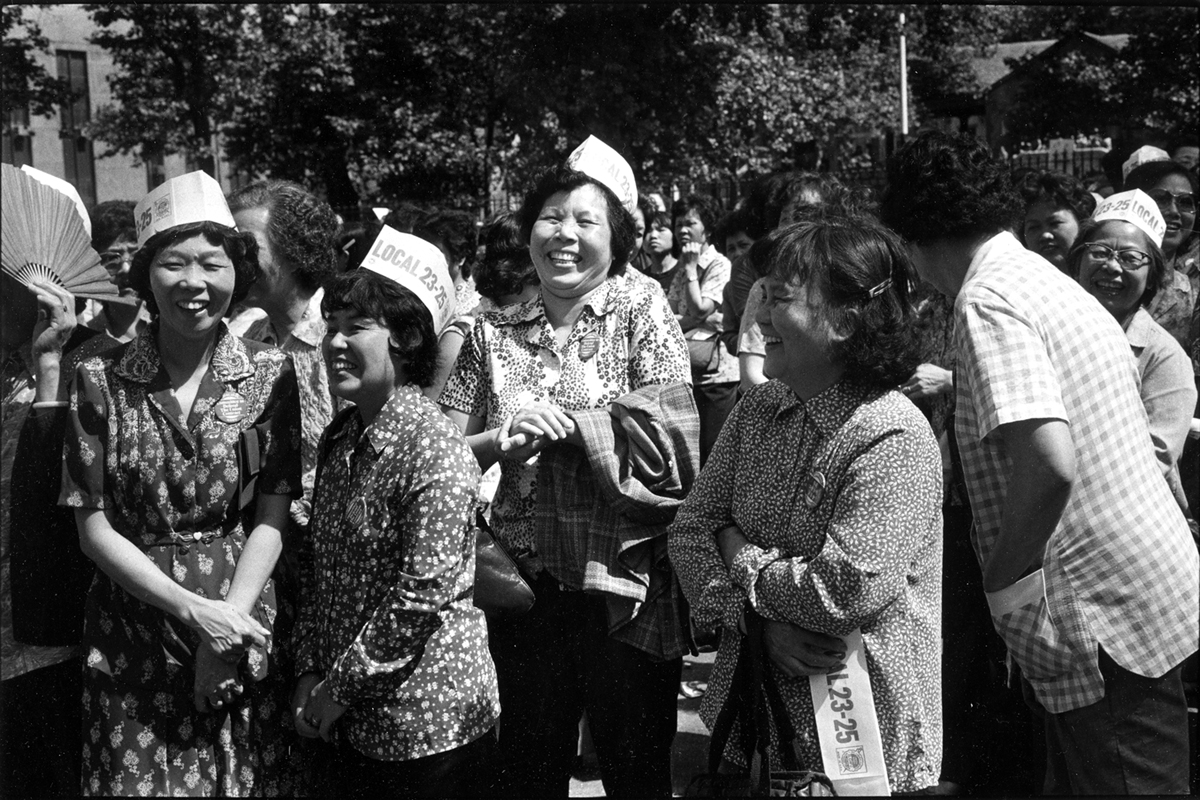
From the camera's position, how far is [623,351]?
3.22m

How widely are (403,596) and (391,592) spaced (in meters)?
0.05

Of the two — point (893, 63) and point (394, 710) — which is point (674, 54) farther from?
point (893, 63)

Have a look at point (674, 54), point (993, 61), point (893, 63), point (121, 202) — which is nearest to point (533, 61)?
point (674, 54)

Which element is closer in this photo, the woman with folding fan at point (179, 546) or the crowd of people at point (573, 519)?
the crowd of people at point (573, 519)

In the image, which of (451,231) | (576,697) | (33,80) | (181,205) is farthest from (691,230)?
(33,80)

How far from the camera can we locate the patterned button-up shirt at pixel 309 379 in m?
3.46

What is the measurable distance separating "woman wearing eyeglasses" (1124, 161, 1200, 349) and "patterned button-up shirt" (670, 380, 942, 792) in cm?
253

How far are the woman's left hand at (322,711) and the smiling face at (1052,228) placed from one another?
321 centimetres

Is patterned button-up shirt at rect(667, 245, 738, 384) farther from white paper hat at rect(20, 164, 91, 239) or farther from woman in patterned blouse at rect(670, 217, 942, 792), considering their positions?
woman in patterned blouse at rect(670, 217, 942, 792)

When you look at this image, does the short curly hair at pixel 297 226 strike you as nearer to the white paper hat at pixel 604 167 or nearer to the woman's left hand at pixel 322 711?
the white paper hat at pixel 604 167

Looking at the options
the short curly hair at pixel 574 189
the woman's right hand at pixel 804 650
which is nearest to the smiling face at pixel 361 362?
the short curly hair at pixel 574 189

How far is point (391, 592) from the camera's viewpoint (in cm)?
260

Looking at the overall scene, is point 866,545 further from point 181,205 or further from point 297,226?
point 297,226

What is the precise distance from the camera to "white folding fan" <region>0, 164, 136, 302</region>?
3.16m
